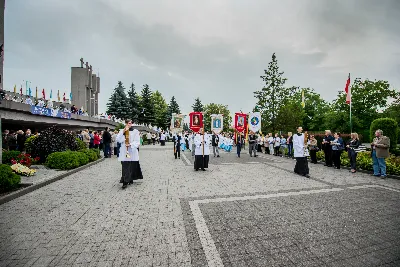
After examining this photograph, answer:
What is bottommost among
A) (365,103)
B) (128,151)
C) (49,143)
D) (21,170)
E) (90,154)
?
(21,170)

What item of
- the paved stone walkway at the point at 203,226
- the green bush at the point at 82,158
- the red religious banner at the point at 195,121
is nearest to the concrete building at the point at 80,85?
the red religious banner at the point at 195,121

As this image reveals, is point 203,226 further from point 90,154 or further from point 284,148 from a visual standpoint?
point 284,148

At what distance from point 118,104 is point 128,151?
195 feet

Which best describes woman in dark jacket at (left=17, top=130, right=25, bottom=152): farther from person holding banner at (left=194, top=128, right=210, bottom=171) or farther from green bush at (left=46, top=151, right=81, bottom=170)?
person holding banner at (left=194, top=128, right=210, bottom=171)

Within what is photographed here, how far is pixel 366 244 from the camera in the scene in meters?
3.82

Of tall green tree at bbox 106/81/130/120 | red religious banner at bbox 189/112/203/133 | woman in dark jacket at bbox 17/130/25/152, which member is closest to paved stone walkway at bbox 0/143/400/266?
red religious banner at bbox 189/112/203/133

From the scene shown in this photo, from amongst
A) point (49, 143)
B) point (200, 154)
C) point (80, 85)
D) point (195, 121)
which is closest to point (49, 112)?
point (49, 143)

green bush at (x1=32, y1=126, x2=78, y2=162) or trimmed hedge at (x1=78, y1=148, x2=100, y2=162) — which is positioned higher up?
green bush at (x1=32, y1=126, x2=78, y2=162)

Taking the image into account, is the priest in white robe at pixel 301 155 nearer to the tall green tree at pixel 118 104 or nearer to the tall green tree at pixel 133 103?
the tall green tree at pixel 118 104

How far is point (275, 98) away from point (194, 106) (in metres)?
52.6

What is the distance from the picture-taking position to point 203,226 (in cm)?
459

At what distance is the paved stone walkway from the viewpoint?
11.3ft

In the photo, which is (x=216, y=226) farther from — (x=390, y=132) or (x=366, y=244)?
(x=390, y=132)

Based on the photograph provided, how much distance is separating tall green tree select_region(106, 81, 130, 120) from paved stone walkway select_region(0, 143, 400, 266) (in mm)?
58420
